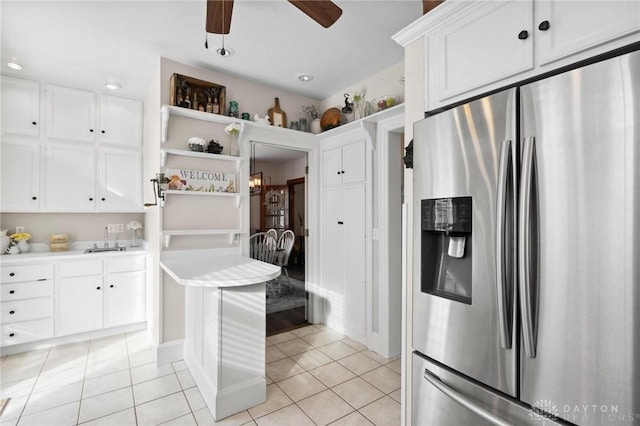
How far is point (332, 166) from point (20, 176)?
10.4ft

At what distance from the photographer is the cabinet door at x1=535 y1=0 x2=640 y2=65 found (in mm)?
993

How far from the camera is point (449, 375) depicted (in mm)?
1371

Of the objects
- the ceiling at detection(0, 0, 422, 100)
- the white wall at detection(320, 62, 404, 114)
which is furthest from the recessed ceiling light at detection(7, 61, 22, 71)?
the white wall at detection(320, 62, 404, 114)

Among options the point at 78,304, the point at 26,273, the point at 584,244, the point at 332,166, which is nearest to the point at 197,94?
the point at 332,166

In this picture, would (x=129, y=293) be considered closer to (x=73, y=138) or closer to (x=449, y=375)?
(x=73, y=138)

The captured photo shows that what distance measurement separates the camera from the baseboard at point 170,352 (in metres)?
2.72

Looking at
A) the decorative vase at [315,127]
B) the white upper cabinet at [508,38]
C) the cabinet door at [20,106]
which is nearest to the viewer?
the white upper cabinet at [508,38]

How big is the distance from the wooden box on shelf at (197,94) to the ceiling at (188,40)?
20 cm

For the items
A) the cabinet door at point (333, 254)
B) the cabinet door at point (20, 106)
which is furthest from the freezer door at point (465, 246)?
the cabinet door at point (20, 106)

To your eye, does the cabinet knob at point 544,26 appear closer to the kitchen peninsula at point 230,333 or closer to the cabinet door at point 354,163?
the kitchen peninsula at point 230,333

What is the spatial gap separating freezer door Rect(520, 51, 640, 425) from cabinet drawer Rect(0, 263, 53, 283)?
3872 mm

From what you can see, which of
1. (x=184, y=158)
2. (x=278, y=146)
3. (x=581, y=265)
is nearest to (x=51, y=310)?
(x=184, y=158)

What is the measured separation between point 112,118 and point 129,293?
1988mm

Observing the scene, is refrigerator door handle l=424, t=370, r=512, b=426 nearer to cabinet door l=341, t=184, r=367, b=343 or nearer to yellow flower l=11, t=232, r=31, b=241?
cabinet door l=341, t=184, r=367, b=343
